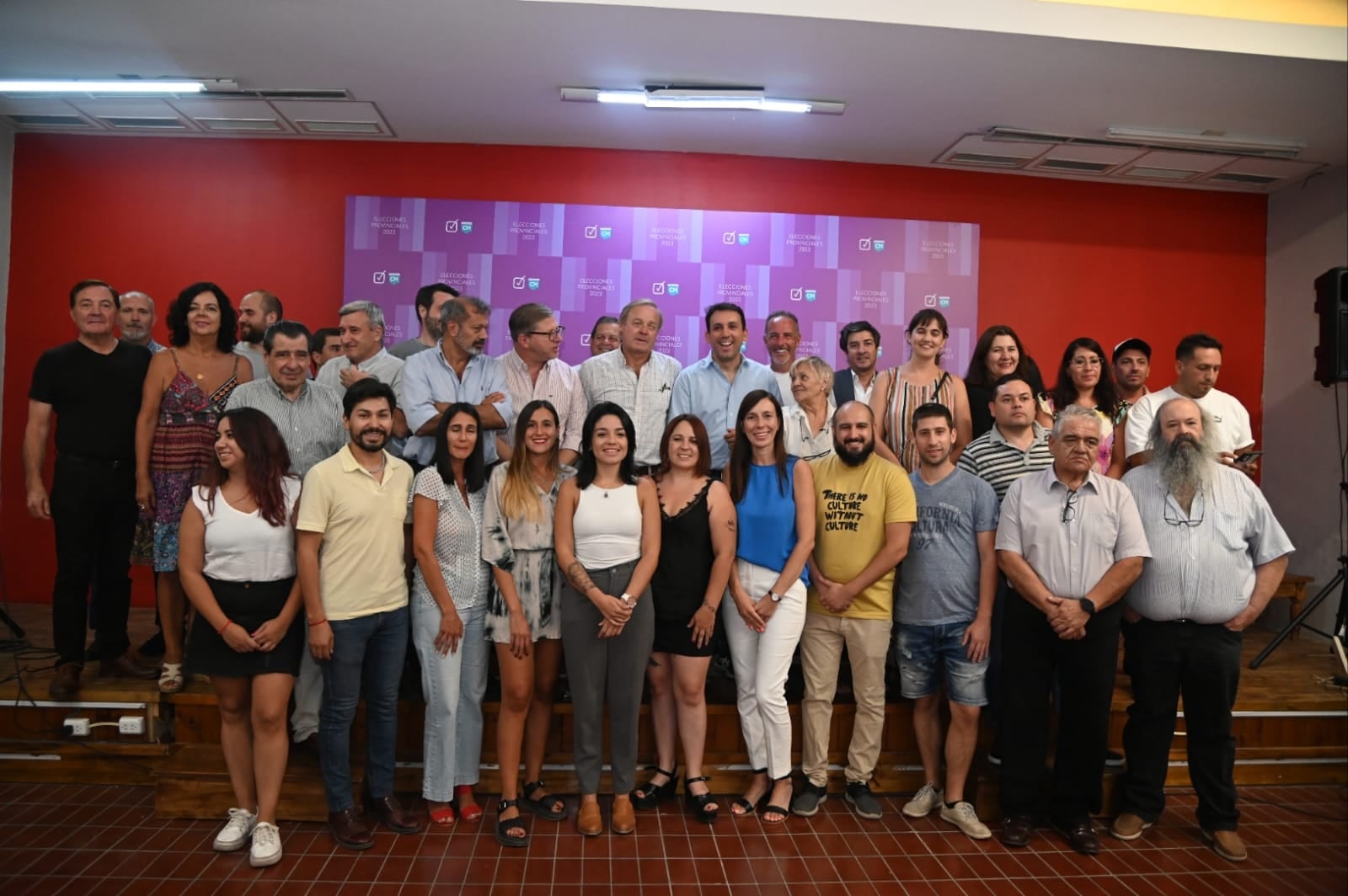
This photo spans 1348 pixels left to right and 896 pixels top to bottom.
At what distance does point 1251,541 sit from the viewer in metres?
3.39

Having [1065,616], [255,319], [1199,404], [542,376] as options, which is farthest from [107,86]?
[1199,404]

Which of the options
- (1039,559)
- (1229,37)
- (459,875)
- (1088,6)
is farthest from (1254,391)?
(459,875)

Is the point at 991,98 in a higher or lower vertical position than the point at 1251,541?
higher

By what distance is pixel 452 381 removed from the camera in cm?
377

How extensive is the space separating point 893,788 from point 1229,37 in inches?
169

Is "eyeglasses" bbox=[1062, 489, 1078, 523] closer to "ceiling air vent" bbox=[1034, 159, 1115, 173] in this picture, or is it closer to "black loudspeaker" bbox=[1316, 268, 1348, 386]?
"black loudspeaker" bbox=[1316, 268, 1348, 386]

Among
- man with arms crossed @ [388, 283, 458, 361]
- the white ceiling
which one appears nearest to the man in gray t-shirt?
the white ceiling

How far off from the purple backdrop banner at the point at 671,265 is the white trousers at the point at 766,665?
303 cm

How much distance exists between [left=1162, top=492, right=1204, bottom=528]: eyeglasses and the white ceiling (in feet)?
8.45

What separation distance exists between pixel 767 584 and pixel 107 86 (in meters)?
5.16

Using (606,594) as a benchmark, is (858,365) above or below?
above

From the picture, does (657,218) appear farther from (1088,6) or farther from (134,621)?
(134,621)

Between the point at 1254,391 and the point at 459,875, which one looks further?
the point at 1254,391

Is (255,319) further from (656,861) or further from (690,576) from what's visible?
(656,861)
